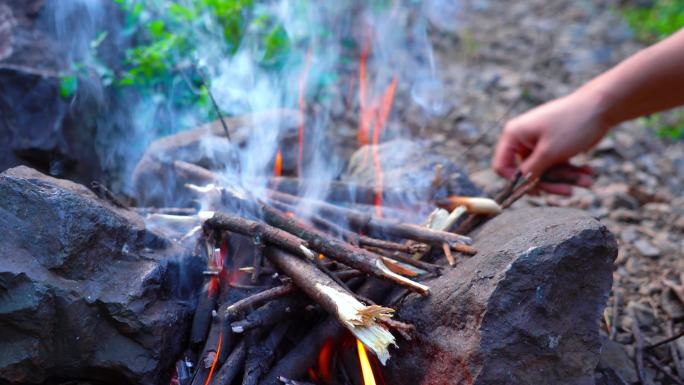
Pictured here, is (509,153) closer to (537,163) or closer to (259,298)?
(537,163)

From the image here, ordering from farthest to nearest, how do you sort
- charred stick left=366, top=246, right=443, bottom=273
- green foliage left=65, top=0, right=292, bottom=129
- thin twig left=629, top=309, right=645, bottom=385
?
green foliage left=65, top=0, right=292, bottom=129
thin twig left=629, top=309, right=645, bottom=385
charred stick left=366, top=246, right=443, bottom=273

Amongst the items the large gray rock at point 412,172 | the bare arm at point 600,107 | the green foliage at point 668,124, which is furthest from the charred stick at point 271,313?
the green foliage at point 668,124

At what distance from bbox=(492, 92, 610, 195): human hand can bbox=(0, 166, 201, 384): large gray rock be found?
201cm

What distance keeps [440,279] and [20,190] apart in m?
1.63

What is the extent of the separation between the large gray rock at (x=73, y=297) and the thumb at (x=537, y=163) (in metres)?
2.02

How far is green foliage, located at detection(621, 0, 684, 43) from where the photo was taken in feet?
21.2

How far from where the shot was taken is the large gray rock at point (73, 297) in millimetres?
1950

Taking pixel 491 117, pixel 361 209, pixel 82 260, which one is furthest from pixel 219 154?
pixel 491 117

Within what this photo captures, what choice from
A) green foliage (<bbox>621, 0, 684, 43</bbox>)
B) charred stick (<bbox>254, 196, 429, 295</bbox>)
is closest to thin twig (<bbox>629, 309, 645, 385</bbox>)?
charred stick (<bbox>254, 196, 429, 295</bbox>)

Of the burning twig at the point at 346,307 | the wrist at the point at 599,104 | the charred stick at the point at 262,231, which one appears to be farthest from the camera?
the wrist at the point at 599,104

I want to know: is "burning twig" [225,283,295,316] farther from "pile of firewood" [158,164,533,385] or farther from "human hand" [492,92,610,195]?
"human hand" [492,92,610,195]

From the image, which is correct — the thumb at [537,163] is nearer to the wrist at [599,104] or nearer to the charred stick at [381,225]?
the wrist at [599,104]

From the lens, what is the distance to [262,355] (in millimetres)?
2135

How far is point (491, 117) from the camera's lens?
5617mm
